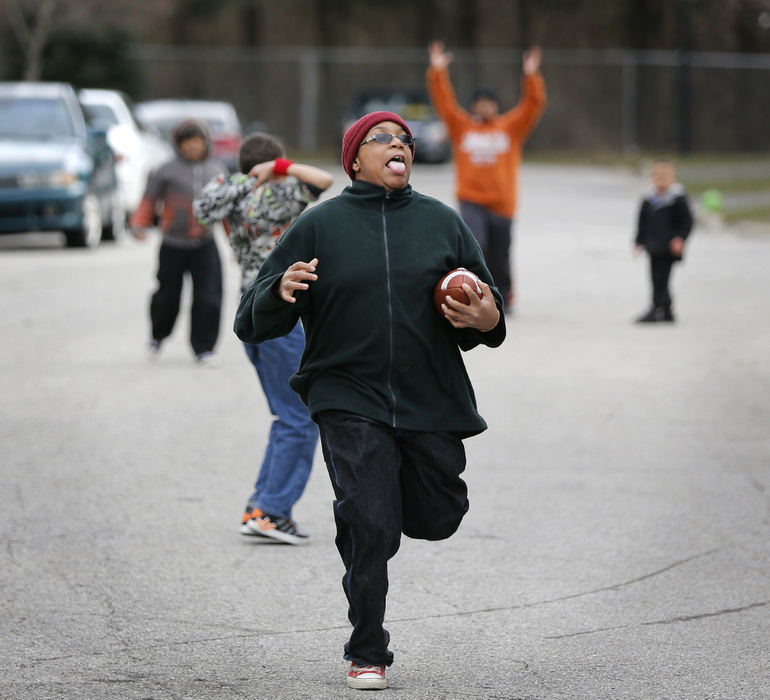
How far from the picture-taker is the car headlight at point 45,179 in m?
18.6

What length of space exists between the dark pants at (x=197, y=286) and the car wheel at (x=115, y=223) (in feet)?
29.8

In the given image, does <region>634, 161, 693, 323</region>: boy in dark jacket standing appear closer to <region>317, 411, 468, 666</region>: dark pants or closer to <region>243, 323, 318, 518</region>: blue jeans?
<region>243, 323, 318, 518</region>: blue jeans

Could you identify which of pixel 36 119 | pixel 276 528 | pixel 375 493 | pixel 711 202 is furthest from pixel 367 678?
pixel 711 202

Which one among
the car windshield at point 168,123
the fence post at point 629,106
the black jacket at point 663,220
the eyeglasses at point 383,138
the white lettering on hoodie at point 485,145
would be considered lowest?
the fence post at point 629,106

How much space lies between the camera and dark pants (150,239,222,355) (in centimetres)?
1138

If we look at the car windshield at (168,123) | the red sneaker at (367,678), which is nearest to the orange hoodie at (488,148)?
the red sneaker at (367,678)

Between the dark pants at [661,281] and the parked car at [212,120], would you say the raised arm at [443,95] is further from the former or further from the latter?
the parked car at [212,120]

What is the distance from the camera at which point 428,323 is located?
16.0ft

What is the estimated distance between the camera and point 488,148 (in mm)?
13461

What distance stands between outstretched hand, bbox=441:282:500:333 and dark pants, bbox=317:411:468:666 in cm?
37

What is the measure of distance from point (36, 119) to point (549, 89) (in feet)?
79.0

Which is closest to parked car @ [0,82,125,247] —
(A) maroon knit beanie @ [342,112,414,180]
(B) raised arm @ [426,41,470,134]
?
(B) raised arm @ [426,41,470,134]

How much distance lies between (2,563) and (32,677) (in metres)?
1.52

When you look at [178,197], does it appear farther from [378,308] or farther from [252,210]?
[378,308]
